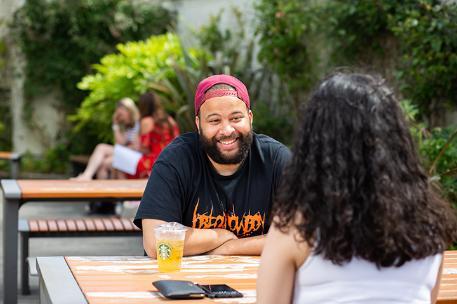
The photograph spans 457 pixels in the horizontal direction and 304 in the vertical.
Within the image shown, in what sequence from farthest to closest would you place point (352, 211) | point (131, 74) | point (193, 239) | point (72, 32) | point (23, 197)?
point (72, 32)
point (131, 74)
point (23, 197)
point (193, 239)
point (352, 211)

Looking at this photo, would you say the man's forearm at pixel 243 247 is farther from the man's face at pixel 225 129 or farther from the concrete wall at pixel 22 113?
the concrete wall at pixel 22 113

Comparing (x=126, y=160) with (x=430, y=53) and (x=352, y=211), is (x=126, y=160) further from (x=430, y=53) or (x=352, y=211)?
(x=352, y=211)

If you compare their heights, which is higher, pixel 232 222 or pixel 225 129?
pixel 225 129

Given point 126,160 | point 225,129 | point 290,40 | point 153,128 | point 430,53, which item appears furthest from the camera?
point 290,40

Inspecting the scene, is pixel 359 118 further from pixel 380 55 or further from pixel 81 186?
pixel 380 55

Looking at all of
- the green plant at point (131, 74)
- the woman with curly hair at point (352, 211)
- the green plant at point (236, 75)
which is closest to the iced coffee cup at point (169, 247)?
the woman with curly hair at point (352, 211)

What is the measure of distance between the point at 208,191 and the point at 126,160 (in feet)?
17.5

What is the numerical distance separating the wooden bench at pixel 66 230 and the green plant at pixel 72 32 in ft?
29.7

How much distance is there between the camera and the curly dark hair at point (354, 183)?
87.0 inches

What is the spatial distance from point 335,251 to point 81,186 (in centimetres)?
432

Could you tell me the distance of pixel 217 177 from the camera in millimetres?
3881

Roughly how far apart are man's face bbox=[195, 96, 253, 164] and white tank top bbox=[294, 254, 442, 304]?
61.0 inches

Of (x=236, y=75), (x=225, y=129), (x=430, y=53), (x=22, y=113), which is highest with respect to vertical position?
(x=430, y=53)

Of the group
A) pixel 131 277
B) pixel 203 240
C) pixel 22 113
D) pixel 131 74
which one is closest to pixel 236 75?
pixel 131 74
